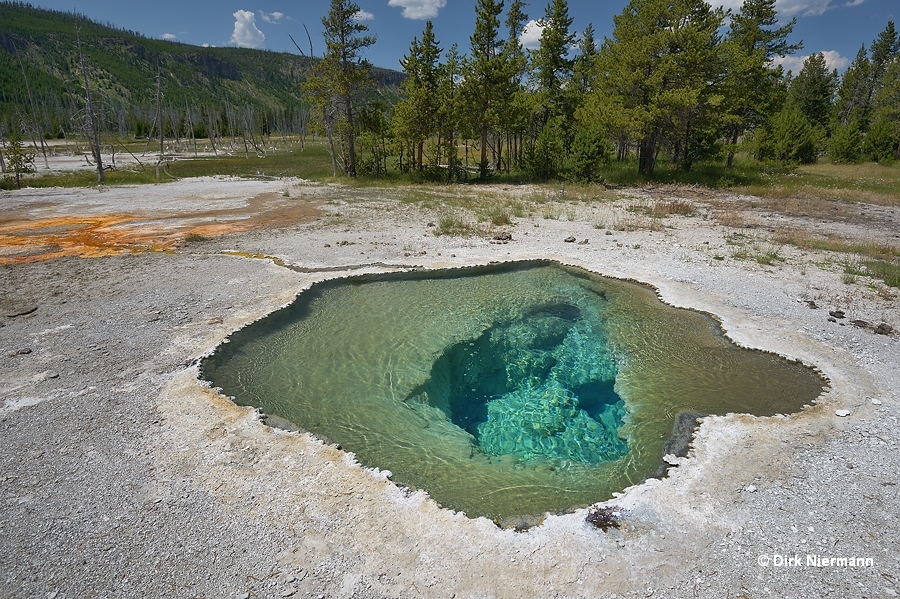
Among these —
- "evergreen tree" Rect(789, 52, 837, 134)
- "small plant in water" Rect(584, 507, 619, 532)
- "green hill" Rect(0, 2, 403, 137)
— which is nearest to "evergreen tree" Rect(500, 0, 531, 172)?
"small plant in water" Rect(584, 507, 619, 532)

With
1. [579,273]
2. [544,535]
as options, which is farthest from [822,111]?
[544,535]

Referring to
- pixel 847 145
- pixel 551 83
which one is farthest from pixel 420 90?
pixel 847 145

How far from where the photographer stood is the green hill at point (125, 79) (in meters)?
95.8

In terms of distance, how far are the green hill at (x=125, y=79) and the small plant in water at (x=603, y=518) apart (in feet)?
299

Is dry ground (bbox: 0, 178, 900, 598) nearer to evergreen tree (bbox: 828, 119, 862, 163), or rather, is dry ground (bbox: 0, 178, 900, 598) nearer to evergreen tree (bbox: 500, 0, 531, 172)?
evergreen tree (bbox: 500, 0, 531, 172)

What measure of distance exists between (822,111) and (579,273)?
2502 inches

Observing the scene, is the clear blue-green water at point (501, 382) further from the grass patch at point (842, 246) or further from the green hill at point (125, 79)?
the green hill at point (125, 79)

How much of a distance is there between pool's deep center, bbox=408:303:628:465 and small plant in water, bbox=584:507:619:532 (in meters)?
0.99

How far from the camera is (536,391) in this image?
278 inches

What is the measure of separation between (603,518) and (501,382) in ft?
10.6

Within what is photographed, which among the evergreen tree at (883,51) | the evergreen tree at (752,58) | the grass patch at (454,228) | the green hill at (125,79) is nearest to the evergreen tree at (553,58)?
the evergreen tree at (752,58)

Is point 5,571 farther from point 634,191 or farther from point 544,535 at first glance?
point 634,191

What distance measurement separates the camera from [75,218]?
18.8 m

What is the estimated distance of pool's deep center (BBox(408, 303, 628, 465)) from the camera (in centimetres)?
582
